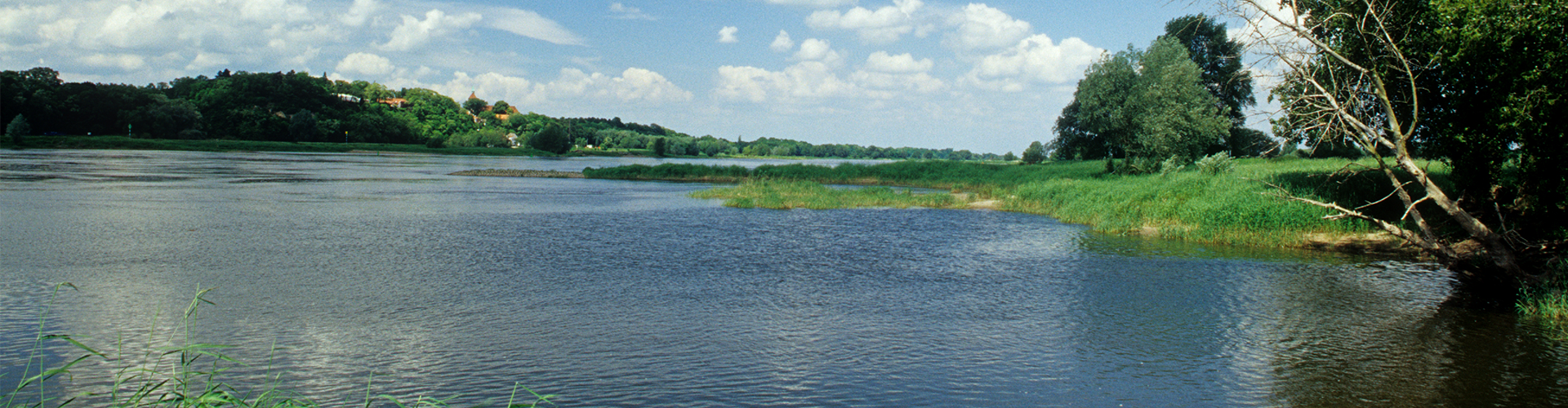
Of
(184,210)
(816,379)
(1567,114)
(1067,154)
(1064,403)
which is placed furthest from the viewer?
(1067,154)

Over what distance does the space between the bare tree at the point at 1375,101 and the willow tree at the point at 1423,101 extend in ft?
0.10

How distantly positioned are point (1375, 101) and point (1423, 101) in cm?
94

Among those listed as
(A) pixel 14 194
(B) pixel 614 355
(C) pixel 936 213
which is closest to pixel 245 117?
(A) pixel 14 194

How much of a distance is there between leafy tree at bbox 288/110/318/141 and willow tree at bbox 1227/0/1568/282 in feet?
609

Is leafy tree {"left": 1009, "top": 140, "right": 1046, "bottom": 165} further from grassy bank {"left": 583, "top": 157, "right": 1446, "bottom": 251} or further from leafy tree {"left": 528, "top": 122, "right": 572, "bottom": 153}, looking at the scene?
leafy tree {"left": 528, "top": 122, "right": 572, "bottom": 153}

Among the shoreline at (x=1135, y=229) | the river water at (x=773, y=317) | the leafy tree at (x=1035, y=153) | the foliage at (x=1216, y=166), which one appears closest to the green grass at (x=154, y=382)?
the river water at (x=773, y=317)

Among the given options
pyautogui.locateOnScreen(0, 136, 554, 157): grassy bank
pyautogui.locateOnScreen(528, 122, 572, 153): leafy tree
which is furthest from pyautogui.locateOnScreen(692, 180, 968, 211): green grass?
pyautogui.locateOnScreen(528, 122, 572, 153): leafy tree

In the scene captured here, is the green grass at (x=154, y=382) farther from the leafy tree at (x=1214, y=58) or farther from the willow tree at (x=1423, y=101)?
the leafy tree at (x=1214, y=58)

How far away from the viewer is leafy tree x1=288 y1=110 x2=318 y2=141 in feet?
557

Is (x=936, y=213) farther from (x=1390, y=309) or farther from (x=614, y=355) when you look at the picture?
(x=614, y=355)

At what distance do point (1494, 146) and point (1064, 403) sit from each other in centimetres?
1203

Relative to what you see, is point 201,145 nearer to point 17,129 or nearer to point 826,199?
point 17,129

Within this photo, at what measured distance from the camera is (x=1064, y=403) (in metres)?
9.10

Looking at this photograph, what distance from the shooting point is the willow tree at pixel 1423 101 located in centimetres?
1481
